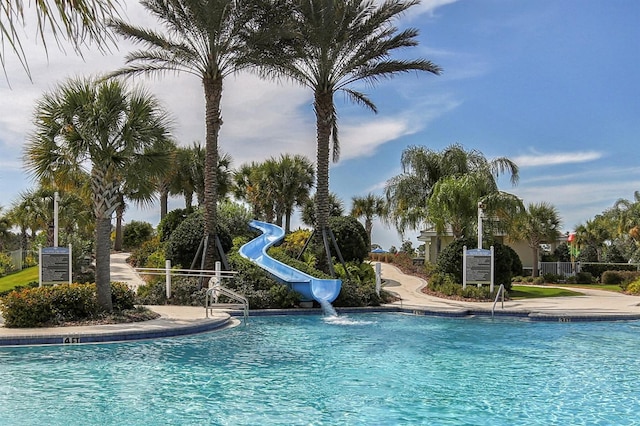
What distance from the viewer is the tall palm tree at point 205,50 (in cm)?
1828

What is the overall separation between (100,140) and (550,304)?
15.2m

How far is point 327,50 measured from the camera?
19.8 m

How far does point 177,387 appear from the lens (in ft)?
27.2

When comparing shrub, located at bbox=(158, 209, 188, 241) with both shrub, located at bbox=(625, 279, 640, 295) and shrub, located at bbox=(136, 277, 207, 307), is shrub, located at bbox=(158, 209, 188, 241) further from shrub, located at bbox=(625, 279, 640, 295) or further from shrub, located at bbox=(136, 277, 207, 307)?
shrub, located at bbox=(625, 279, 640, 295)

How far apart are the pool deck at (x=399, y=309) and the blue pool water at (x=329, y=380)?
396 mm

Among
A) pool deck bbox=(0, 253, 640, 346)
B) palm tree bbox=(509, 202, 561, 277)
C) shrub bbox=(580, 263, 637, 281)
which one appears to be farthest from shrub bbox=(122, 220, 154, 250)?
shrub bbox=(580, 263, 637, 281)

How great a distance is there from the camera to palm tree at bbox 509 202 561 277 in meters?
34.3

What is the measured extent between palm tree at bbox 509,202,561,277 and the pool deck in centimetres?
927

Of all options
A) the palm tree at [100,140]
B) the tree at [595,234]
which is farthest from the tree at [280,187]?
the tree at [595,234]

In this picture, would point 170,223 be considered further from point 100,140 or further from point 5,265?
point 100,140

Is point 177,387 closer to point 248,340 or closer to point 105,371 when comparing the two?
point 105,371

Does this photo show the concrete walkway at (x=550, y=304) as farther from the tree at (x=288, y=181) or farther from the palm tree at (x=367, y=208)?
the palm tree at (x=367, y=208)

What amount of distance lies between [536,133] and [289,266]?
10190 millimetres

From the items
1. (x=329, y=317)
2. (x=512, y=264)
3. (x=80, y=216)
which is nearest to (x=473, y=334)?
(x=329, y=317)
